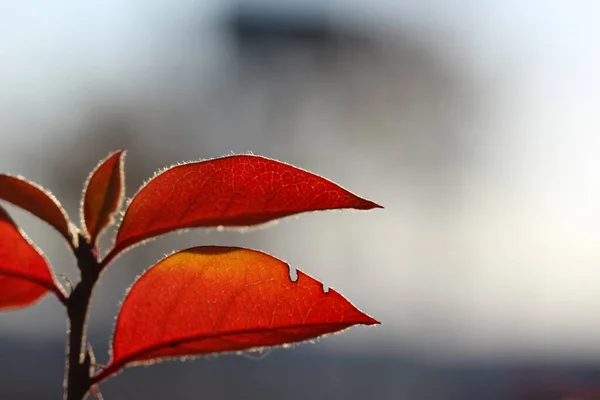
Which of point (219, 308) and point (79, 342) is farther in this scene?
point (219, 308)

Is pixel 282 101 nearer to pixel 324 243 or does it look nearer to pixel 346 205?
pixel 324 243

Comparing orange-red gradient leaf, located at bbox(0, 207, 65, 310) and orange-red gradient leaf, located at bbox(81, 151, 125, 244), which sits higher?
orange-red gradient leaf, located at bbox(81, 151, 125, 244)

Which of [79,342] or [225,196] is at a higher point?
[225,196]

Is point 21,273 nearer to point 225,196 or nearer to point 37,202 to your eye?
point 37,202

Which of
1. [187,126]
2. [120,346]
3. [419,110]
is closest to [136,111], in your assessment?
[187,126]


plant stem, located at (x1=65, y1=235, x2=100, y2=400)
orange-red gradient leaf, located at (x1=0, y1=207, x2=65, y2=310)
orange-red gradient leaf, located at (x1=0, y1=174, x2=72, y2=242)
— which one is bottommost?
plant stem, located at (x1=65, y1=235, x2=100, y2=400)

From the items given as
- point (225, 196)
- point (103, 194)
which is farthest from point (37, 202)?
point (225, 196)
